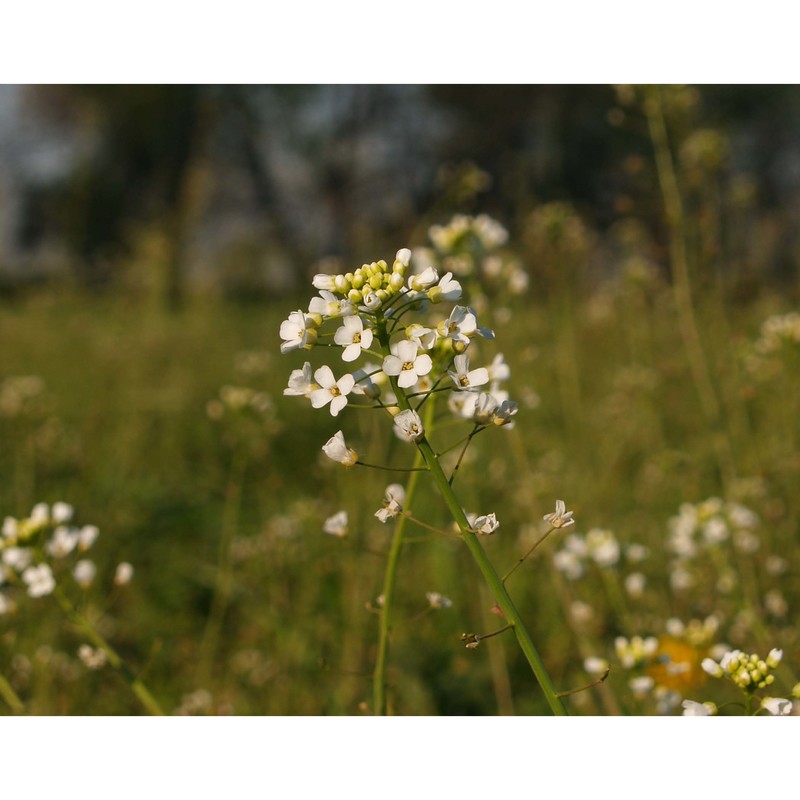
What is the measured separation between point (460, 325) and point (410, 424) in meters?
0.17

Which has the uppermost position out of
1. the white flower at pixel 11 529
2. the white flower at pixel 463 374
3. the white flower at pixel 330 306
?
the white flower at pixel 330 306

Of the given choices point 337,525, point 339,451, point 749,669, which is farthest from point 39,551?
point 749,669

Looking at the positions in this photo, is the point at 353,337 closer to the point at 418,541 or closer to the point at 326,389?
the point at 326,389

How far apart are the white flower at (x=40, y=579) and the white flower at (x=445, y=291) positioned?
3.30ft

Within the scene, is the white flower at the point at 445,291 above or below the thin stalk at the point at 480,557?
above

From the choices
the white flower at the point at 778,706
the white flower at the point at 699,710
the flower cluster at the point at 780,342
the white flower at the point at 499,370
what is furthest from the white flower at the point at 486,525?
the flower cluster at the point at 780,342

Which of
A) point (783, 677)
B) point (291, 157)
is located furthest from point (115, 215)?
point (783, 677)

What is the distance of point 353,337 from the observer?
1.12 m

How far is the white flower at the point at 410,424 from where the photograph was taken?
1.05 metres

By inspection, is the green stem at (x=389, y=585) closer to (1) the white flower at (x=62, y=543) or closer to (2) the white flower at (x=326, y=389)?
(2) the white flower at (x=326, y=389)

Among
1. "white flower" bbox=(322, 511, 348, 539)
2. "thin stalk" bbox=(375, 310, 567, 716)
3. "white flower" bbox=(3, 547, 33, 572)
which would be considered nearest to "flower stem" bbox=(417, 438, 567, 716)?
"thin stalk" bbox=(375, 310, 567, 716)

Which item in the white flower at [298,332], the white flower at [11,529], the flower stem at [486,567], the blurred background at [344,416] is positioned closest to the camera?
the flower stem at [486,567]
